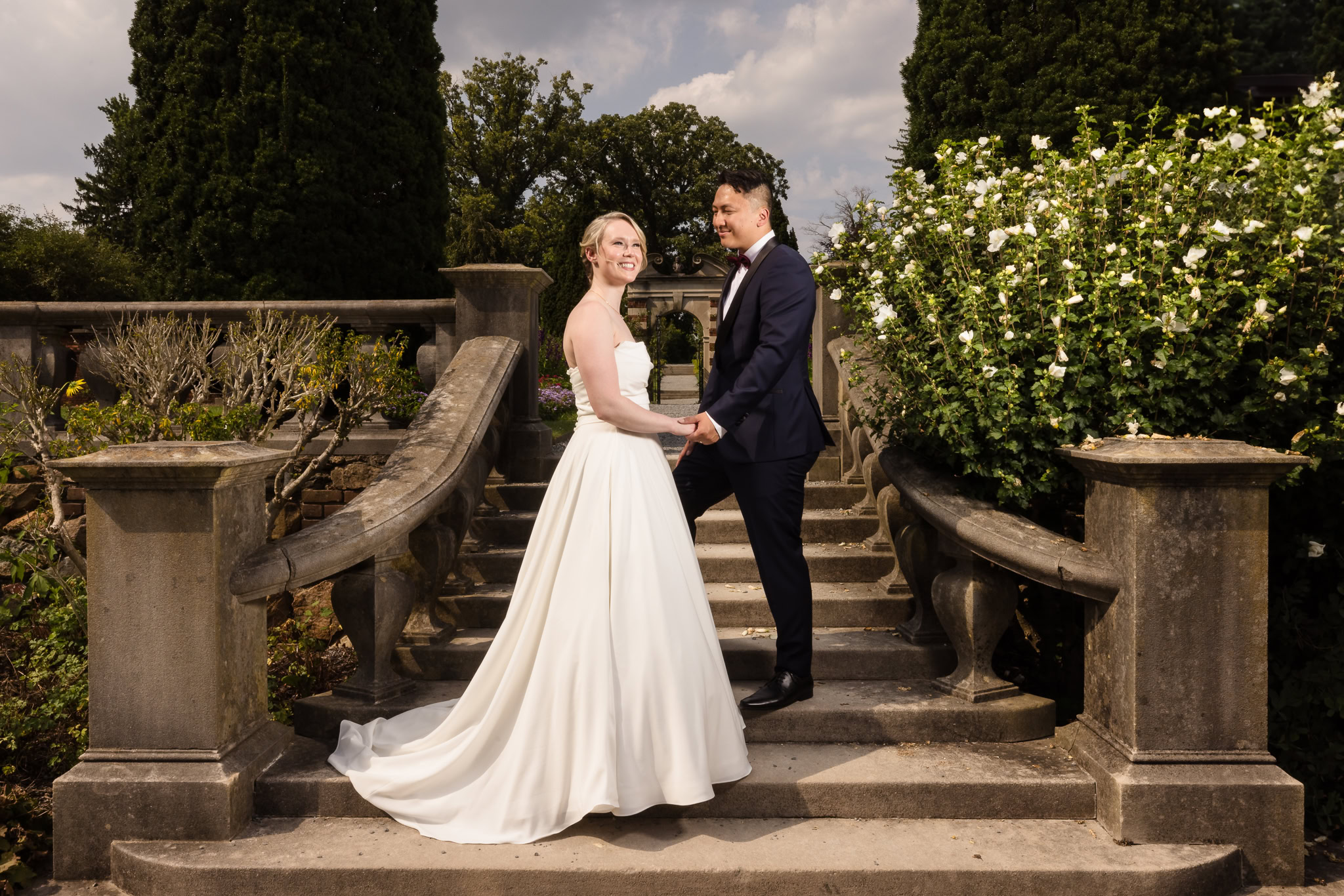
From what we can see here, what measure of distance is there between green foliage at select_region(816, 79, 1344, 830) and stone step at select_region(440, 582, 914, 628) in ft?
2.72

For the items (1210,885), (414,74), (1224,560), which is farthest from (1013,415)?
(414,74)

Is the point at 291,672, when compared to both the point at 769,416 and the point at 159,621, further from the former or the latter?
the point at 769,416

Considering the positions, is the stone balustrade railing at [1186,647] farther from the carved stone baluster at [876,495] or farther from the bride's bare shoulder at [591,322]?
the bride's bare shoulder at [591,322]

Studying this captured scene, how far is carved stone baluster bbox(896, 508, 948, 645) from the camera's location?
12.4ft

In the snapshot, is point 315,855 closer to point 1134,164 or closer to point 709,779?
point 709,779

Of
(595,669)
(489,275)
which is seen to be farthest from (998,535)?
(489,275)

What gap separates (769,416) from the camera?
323 centimetres

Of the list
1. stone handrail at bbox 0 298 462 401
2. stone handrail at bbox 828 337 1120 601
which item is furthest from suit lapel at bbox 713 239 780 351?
stone handrail at bbox 0 298 462 401

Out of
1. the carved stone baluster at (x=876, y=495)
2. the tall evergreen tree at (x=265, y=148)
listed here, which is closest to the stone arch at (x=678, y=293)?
the tall evergreen tree at (x=265, y=148)

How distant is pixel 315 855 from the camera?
Answer: 2648 millimetres

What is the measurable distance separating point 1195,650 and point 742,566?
206cm

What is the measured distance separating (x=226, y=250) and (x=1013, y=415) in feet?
22.9

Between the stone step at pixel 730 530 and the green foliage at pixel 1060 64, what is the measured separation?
7.45 meters

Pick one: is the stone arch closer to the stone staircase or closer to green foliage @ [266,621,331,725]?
green foliage @ [266,621,331,725]
